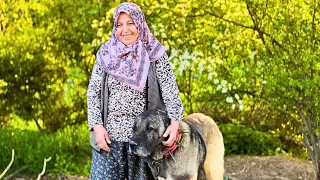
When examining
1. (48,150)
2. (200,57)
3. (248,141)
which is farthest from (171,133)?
(248,141)

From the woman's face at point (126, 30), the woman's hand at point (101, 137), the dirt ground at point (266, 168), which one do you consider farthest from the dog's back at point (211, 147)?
the dirt ground at point (266, 168)

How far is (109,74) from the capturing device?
4.31 m

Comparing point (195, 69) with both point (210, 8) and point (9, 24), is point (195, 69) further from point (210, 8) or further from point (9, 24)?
point (9, 24)

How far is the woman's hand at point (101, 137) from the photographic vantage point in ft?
14.2

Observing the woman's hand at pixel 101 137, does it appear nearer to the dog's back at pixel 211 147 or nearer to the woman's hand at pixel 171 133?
the woman's hand at pixel 171 133

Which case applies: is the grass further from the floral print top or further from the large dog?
the floral print top

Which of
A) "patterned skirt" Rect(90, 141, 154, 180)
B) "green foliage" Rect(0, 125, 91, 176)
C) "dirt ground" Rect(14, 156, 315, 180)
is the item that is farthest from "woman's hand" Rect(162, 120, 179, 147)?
"green foliage" Rect(0, 125, 91, 176)

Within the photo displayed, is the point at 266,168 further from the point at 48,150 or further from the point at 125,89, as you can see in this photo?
the point at 125,89

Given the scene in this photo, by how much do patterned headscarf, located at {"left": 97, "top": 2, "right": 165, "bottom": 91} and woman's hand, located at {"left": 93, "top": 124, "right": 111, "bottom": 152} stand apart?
1.11 feet

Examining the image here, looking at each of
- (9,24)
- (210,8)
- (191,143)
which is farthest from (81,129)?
(191,143)

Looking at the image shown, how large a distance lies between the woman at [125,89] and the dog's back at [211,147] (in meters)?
0.51

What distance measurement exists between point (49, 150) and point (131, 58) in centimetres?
427

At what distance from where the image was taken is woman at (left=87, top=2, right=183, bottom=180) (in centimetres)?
427

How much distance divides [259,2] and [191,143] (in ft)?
9.42
